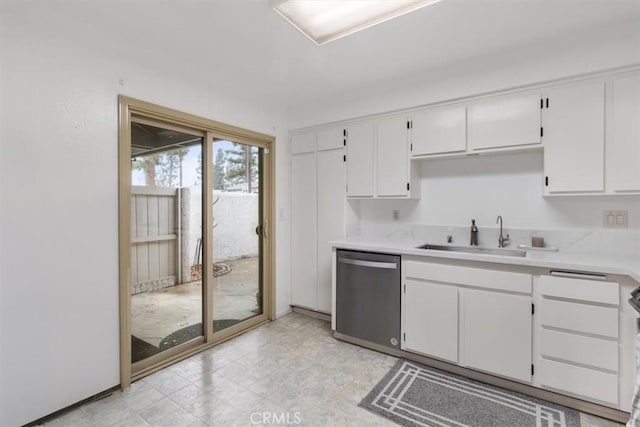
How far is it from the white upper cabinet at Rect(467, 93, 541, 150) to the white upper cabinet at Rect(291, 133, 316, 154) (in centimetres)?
166

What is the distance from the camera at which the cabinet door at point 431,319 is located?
2.41m

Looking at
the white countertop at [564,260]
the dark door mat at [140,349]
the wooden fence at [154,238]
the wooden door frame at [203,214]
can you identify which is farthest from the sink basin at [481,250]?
the dark door mat at [140,349]

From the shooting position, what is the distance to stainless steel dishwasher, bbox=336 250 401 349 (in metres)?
2.69

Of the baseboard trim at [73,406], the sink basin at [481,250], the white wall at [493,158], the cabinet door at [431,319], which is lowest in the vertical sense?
the baseboard trim at [73,406]

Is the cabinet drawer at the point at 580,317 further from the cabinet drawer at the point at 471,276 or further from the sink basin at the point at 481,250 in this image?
the sink basin at the point at 481,250

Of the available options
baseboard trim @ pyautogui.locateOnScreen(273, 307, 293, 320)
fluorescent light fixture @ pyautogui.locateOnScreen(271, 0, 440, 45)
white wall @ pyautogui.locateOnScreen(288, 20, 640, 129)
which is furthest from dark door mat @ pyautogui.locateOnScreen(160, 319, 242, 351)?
fluorescent light fixture @ pyautogui.locateOnScreen(271, 0, 440, 45)

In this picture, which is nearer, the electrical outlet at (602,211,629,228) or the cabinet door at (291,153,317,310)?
the electrical outlet at (602,211,629,228)

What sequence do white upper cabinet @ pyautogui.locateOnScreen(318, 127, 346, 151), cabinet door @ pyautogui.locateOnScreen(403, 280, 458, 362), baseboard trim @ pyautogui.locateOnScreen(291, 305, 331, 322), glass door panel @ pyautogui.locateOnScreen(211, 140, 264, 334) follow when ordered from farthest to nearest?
1. baseboard trim @ pyautogui.locateOnScreen(291, 305, 331, 322)
2. white upper cabinet @ pyautogui.locateOnScreen(318, 127, 346, 151)
3. glass door panel @ pyautogui.locateOnScreen(211, 140, 264, 334)
4. cabinet door @ pyautogui.locateOnScreen(403, 280, 458, 362)

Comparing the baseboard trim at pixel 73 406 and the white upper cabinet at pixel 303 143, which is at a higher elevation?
the white upper cabinet at pixel 303 143

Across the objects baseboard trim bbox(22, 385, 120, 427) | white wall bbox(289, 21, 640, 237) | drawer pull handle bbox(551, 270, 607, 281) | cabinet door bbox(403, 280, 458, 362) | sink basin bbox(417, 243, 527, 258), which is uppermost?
white wall bbox(289, 21, 640, 237)

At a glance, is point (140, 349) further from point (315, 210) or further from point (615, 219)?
point (615, 219)

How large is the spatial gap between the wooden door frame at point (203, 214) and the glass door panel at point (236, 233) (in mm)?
74

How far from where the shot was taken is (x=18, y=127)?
1757mm

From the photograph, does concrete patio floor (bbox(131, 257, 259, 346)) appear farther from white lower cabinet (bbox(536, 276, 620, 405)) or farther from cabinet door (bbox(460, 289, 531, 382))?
white lower cabinet (bbox(536, 276, 620, 405))
